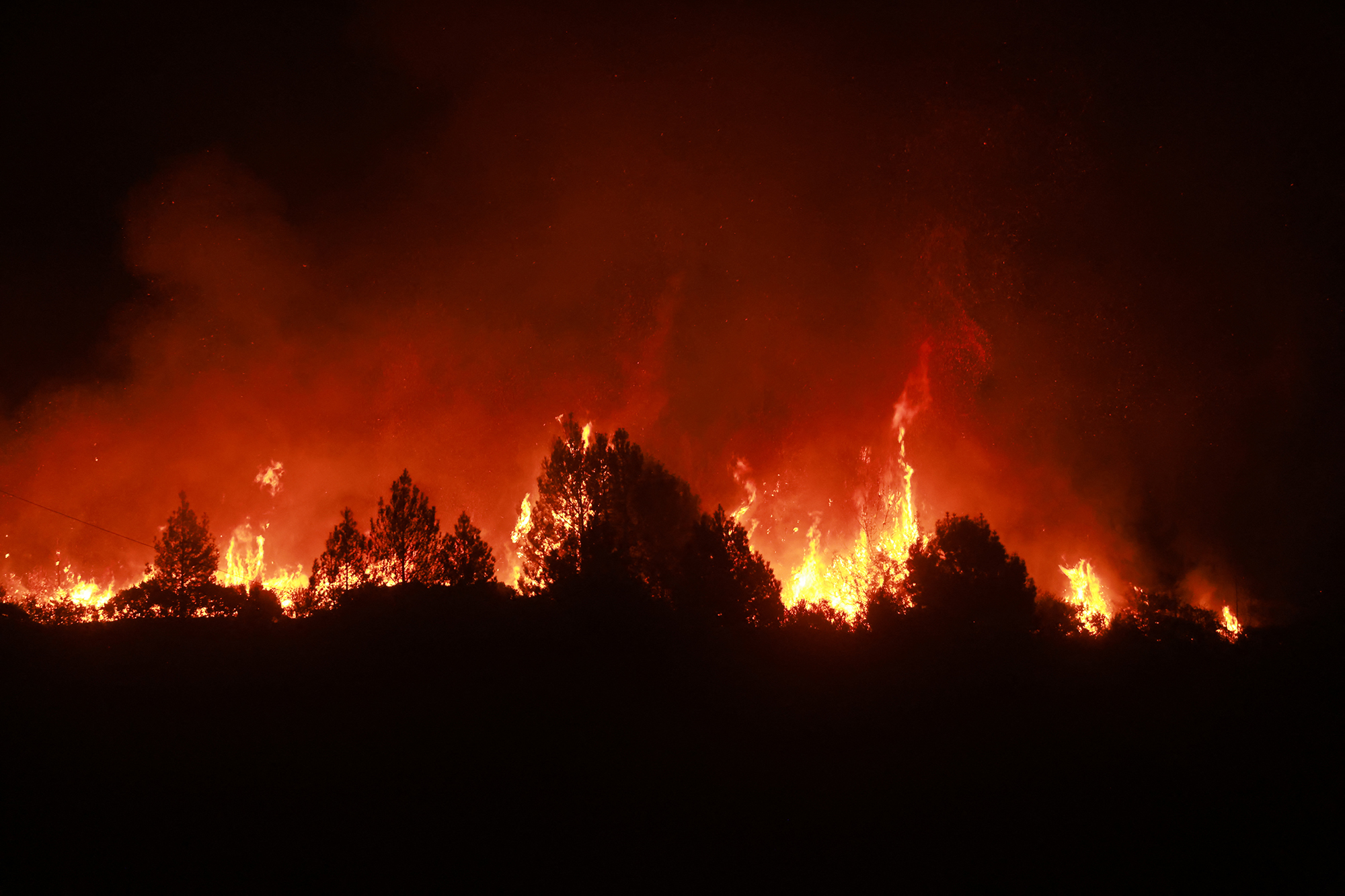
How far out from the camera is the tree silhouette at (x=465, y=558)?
25875mm

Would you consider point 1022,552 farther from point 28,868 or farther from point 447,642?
point 28,868

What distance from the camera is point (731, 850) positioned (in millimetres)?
11453

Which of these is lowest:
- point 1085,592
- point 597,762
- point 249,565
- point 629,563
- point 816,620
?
point 597,762


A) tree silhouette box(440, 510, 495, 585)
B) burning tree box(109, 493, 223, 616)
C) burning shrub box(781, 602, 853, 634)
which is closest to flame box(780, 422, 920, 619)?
burning shrub box(781, 602, 853, 634)

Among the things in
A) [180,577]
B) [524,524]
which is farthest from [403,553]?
[180,577]

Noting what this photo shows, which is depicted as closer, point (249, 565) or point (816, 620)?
point (816, 620)

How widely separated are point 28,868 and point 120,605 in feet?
82.3

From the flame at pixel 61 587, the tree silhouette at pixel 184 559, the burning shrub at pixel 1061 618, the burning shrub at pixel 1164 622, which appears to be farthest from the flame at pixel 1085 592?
the flame at pixel 61 587

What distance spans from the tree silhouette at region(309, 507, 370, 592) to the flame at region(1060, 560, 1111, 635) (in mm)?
41574

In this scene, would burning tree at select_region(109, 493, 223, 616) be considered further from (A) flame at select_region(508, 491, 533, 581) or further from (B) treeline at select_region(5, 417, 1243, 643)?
(A) flame at select_region(508, 491, 533, 581)

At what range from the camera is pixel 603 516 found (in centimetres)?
2567

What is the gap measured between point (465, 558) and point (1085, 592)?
50512 millimetres

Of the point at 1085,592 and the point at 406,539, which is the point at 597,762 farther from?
the point at 1085,592

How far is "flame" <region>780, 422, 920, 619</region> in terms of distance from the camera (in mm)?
28891
